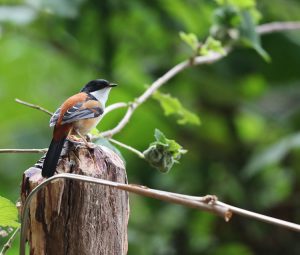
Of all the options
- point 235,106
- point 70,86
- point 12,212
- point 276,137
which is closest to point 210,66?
point 235,106

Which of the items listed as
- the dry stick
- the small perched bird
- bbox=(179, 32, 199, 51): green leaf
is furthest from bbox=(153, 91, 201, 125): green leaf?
the dry stick

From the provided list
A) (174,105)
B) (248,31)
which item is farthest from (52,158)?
(248,31)

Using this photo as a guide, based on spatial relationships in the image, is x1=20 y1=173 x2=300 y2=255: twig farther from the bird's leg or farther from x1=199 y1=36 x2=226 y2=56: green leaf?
x1=199 y1=36 x2=226 y2=56: green leaf

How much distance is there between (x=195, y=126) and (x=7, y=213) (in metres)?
2.81

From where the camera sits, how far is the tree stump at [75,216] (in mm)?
1331

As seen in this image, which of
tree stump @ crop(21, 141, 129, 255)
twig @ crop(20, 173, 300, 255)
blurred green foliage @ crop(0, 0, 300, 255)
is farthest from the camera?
blurred green foliage @ crop(0, 0, 300, 255)

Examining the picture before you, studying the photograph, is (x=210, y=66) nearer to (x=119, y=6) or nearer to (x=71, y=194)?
(x=119, y=6)

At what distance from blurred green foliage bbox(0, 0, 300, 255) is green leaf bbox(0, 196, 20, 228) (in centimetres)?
233

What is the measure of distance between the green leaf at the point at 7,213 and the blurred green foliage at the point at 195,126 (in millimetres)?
2330

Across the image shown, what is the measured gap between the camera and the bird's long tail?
1.37 m

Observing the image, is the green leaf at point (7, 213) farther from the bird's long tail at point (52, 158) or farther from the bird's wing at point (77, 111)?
the bird's wing at point (77, 111)

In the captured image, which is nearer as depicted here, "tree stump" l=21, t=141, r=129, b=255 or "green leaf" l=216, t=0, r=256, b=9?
"tree stump" l=21, t=141, r=129, b=255

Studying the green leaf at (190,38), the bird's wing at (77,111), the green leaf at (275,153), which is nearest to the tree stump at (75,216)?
the bird's wing at (77,111)

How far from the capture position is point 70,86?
4.45m
